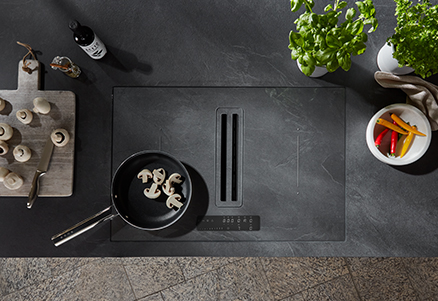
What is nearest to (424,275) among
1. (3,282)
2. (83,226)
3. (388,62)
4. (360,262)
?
(360,262)

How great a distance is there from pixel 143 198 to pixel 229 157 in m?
0.32

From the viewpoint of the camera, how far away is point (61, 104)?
939 millimetres

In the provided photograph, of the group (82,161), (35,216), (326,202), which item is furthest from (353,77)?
(35,216)

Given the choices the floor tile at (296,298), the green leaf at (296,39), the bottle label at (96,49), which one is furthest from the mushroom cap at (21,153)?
the floor tile at (296,298)

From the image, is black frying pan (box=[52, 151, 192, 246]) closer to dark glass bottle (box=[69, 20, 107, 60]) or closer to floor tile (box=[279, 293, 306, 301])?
dark glass bottle (box=[69, 20, 107, 60])

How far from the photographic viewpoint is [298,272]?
1.66 m

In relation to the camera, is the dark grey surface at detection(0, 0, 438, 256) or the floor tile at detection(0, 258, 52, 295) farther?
the floor tile at detection(0, 258, 52, 295)

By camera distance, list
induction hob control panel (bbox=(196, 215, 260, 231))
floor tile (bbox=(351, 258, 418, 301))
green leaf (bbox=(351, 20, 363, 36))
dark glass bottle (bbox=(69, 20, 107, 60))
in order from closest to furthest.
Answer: green leaf (bbox=(351, 20, 363, 36)) < dark glass bottle (bbox=(69, 20, 107, 60)) < induction hob control panel (bbox=(196, 215, 260, 231)) < floor tile (bbox=(351, 258, 418, 301))

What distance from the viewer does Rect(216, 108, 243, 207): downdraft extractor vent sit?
95cm

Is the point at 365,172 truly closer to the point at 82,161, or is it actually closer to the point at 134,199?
the point at 134,199

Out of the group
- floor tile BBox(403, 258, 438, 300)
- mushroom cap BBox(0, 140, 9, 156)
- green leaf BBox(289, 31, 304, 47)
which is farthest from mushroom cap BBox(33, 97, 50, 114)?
floor tile BBox(403, 258, 438, 300)

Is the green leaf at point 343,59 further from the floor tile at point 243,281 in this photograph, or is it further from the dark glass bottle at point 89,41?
the floor tile at point 243,281

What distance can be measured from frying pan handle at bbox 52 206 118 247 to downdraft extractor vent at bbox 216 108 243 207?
1.22ft

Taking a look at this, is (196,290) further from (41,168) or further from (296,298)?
(41,168)
